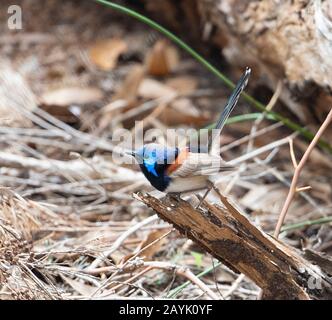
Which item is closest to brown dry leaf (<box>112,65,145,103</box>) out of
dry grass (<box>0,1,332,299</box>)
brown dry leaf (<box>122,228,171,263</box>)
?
dry grass (<box>0,1,332,299</box>)

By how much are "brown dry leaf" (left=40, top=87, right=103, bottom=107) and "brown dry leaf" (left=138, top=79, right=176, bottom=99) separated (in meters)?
0.22

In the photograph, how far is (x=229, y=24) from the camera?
2635 mm

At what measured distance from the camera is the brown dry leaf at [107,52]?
11.4ft

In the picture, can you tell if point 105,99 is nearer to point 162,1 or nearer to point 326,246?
point 162,1

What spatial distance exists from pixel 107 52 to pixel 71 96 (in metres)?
0.47

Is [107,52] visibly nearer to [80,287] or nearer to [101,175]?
[101,175]

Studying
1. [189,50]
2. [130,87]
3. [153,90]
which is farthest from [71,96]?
[189,50]

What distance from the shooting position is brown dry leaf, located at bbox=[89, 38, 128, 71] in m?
3.47

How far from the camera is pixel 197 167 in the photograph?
5.04 ft

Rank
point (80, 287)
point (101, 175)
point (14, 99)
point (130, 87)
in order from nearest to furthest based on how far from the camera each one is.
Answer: point (80, 287), point (101, 175), point (14, 99), point (130, 87)

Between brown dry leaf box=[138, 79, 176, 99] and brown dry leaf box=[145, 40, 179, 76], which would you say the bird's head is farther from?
brown dry leaf box=[145, 40, 179, 76]

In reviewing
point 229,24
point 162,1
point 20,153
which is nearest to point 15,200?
point 20,153

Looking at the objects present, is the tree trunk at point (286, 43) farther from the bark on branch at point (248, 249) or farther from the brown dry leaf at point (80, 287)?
the brown dry leaf at point (80, 287)
